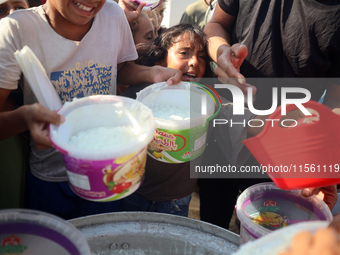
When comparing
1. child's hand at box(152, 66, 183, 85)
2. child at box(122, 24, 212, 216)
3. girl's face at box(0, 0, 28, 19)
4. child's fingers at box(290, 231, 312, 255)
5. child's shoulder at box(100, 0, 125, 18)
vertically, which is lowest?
child at box(122, 24, 212, 216)

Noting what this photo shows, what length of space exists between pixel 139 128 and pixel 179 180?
24.1 inches

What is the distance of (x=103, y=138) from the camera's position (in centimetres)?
85

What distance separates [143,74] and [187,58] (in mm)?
356

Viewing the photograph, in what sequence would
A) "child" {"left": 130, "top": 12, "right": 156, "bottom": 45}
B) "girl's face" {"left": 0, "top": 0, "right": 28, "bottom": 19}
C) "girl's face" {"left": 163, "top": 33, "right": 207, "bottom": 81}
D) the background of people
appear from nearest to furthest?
the background of people
"girl's face" {"left": 0, "top": 0, "right": 28, "bottom": 19}
"girl's face" {"left": 163, "top": 33, "right": 207, "bottom": 81}
"child" {"left": 130, "top": 12, "right": 156, "bottom": 45}

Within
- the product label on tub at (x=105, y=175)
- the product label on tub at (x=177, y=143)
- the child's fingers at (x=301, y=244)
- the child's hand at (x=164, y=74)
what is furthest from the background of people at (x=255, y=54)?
the child's fingers at (x=301, y=244)

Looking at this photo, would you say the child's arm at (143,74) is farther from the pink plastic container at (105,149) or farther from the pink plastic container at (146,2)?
the pink plastic container at (146,2)

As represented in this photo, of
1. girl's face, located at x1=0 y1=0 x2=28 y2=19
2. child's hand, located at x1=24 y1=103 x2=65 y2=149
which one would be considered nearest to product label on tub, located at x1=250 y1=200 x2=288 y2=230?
child's hand, located at x1=24 y1=103 x2=65 y2=149

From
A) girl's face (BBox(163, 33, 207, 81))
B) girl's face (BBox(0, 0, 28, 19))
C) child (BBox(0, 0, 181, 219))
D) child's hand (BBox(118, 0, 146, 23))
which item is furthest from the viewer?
child's hand (BBox(118, 0, 146, 23))

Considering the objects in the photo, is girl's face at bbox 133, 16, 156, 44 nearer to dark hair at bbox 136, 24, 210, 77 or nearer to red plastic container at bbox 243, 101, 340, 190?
dark hair at bbox 136, 24, 210, 77

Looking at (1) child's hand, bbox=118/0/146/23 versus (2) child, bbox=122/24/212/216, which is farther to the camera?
(1) child's hand, bbox=118/0/146/23

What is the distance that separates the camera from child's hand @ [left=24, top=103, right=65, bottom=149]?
79 centimetres

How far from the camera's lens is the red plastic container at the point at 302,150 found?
2.66 ft

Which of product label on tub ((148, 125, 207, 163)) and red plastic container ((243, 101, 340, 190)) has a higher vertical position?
red plastic container ((243, 101, 340, 190))

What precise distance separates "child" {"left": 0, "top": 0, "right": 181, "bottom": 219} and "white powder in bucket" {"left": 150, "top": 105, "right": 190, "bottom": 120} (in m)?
0.10
